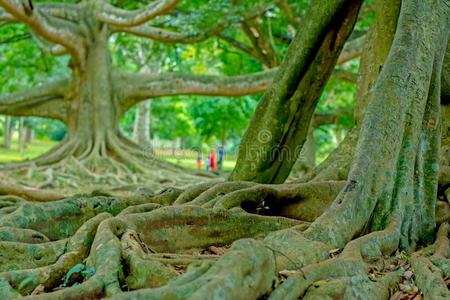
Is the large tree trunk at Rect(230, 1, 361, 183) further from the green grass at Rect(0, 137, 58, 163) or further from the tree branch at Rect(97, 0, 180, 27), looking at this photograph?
the green grass at Rect(0, 137, 58, 163)

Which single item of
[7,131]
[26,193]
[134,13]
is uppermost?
[134,13]

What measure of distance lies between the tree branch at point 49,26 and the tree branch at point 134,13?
2.13 feet

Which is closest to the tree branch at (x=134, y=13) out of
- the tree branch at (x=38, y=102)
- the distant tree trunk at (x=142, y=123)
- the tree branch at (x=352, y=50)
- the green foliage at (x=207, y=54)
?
the green foliage at (x=207, y=54)

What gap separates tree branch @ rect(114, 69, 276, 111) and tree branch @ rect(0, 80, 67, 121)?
122 centimetres

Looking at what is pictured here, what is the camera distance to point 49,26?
9648 mm

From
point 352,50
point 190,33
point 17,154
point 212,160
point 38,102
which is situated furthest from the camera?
point 17,154

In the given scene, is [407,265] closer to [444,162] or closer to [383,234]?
[383,234]

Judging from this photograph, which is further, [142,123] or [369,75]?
[142,123]

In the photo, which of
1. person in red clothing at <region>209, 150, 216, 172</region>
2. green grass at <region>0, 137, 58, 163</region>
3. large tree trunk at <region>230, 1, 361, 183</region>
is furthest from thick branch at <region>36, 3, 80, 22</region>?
large tree trunk at <region>230, 1, 361, 183</region>

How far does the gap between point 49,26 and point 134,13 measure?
4.46 feet

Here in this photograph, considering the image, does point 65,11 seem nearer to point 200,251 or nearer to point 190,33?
point 190,33

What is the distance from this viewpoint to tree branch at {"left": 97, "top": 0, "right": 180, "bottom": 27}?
348 inches

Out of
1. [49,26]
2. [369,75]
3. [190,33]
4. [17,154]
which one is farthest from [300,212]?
[17,154]

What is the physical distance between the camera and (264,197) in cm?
420
